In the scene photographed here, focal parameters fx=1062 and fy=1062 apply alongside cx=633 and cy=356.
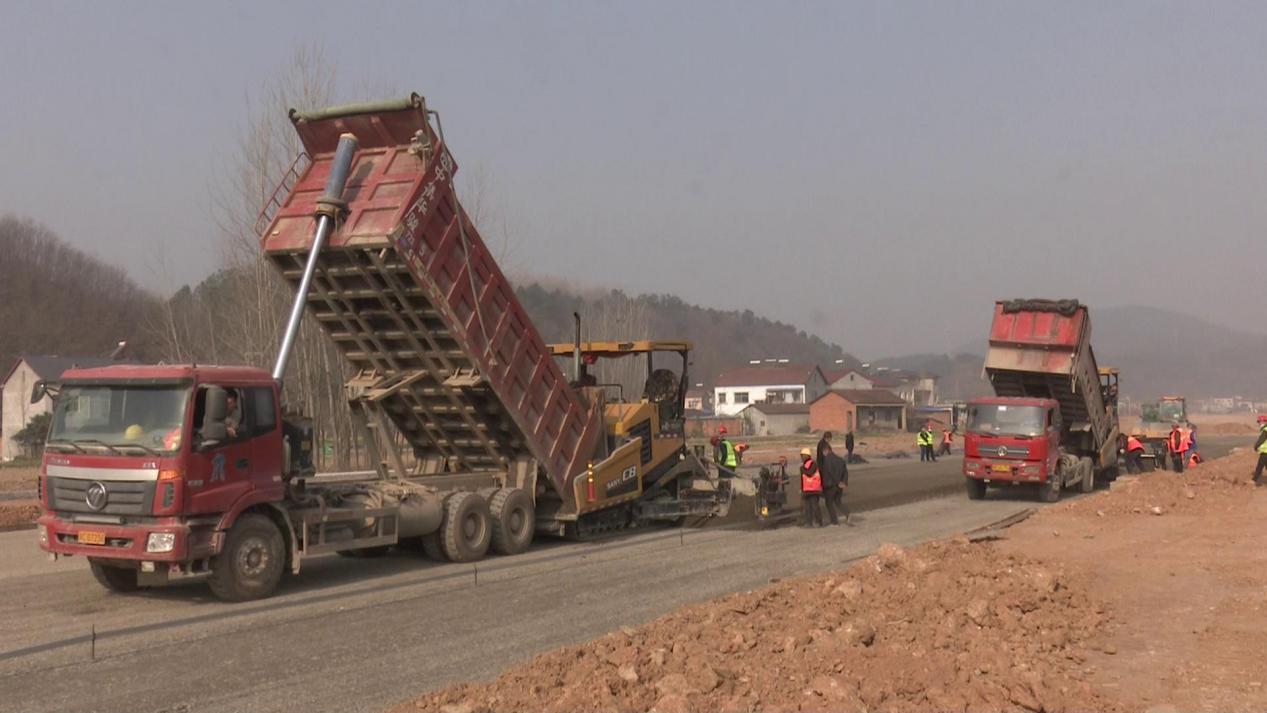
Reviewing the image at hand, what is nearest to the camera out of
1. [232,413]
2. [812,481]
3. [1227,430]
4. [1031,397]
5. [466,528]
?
[232,413]

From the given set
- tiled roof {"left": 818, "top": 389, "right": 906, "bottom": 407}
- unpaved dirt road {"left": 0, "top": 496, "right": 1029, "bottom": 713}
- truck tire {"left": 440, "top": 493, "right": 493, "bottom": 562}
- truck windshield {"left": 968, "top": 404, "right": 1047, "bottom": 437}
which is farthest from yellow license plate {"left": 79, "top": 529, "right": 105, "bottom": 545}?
tiled roof {"left": 818, "top": 389, "right": 906, "bottom": 407}

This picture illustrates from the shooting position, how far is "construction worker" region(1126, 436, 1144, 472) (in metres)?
31.0

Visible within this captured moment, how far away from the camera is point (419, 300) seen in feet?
42.2

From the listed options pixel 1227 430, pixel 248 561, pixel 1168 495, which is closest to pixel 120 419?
pixel 248 561

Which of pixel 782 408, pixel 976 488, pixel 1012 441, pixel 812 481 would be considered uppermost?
pixel 782 408

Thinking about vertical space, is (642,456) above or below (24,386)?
below

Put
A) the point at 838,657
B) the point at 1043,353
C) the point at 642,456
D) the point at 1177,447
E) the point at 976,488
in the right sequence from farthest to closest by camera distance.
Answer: the point at 1177,447, the point at 976,488, the point at 1043,353, the point at 642,456, the point at 838,657

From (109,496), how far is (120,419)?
2.53 feet

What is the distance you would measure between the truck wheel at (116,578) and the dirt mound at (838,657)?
20.2ft

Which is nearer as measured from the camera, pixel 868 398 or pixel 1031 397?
pixel 1031 397

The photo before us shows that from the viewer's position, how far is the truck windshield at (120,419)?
10445 mm

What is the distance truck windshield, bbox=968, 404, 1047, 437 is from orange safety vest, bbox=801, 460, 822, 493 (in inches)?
254

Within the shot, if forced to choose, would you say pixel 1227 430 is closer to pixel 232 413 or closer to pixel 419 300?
pixel 419 300

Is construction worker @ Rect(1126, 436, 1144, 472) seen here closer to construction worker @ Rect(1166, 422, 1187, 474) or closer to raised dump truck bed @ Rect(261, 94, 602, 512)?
construction worker @ Rect(1166, 422, 1187, 474)
